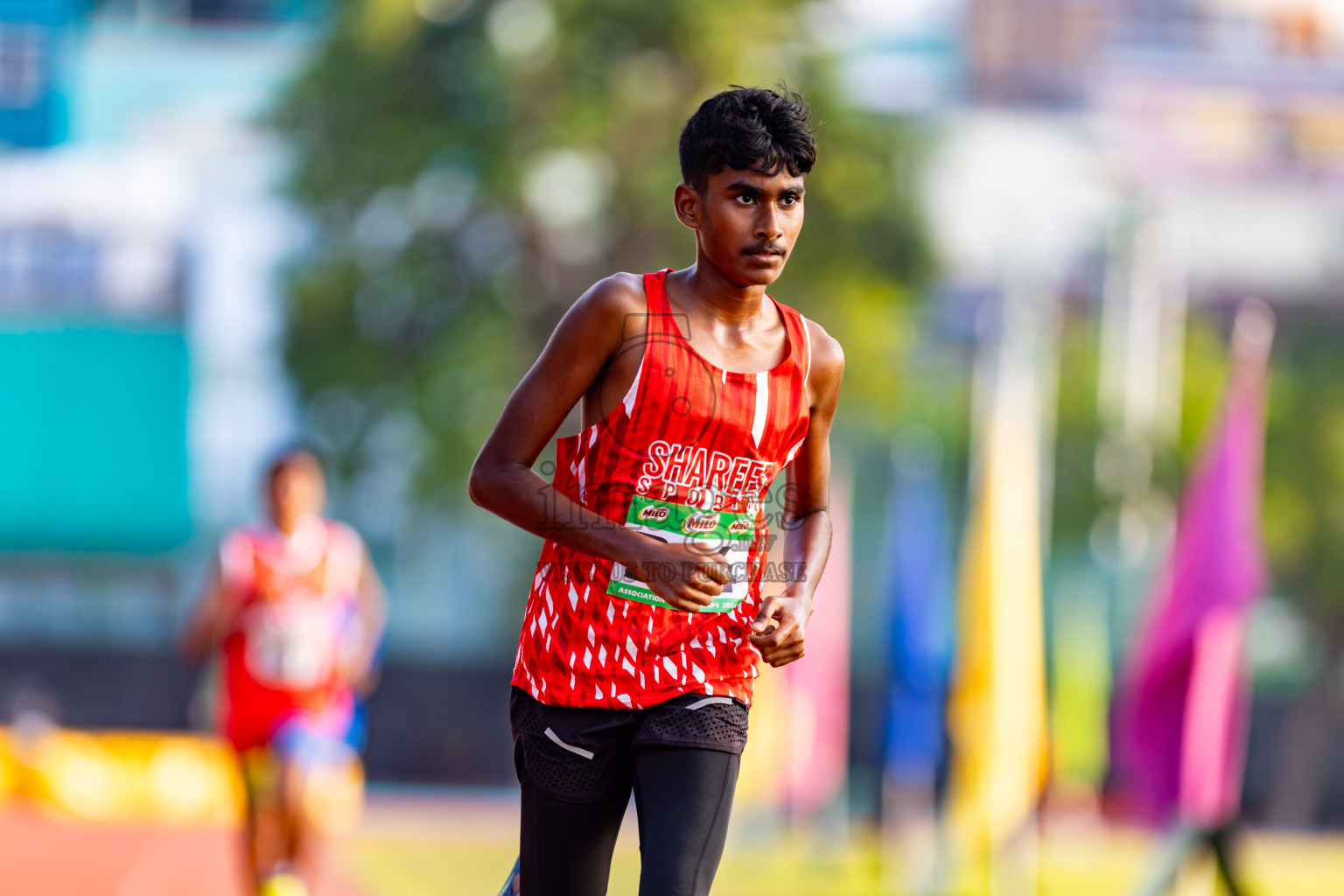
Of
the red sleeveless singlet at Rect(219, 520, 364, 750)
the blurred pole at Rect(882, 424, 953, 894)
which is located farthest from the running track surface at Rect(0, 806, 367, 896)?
the blurred pole at Rect(882, 424, 953, 894)

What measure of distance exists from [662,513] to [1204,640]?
14.1 feet

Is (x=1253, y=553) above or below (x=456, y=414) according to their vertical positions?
above

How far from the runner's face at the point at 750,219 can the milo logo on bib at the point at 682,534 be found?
42 centimetres

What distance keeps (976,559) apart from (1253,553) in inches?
150

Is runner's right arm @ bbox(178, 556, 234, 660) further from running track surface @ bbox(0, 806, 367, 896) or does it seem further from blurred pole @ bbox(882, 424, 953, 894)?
A: blurred pole @ bbox(882, 424, 953, 894)

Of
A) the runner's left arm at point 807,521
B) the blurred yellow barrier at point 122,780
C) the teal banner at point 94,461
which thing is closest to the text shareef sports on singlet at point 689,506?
the runner's left arm at point 807,521

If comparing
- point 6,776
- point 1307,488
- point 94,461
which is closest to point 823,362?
point 6,776

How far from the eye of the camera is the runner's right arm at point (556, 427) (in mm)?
3045

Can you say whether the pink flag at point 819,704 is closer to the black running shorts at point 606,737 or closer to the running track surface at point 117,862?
the running track surface at point 117,862

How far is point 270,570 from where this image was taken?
22.9ft

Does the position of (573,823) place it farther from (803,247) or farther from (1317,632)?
(1317,632)

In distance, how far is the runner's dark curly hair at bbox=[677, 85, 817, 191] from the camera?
9.95 feet

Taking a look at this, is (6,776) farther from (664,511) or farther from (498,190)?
(664,511)

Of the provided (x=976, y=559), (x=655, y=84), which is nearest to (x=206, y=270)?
(x=655, y=84)
